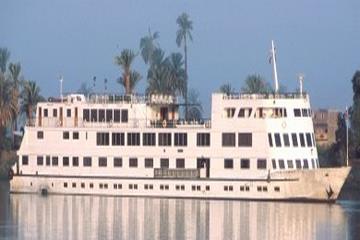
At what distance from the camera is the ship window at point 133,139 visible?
89.1 metres

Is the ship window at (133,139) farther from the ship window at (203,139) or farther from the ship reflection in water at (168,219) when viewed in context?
the ship window at (203,139)

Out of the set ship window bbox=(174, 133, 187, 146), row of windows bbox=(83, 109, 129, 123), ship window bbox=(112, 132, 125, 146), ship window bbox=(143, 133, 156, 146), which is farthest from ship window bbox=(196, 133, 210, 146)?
row of windows bbox=(83, 109, 129, 123)

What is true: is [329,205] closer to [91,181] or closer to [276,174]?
[276,174]

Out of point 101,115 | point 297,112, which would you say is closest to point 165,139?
point 101,115

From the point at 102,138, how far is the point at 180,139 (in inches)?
196

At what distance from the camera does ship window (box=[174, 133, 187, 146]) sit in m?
88.1

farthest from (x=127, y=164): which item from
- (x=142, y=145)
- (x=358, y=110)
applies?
(x=358, y=110)

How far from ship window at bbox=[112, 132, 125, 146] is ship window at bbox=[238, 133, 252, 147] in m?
7.33

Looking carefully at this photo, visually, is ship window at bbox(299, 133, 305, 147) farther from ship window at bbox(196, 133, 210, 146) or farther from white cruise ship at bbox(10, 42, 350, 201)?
ship window at bbox(196, 133, 210, 146)

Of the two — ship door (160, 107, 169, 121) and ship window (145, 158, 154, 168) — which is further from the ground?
ship door (160, 107, 169, 121)

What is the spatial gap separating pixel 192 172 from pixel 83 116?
7.97 meters

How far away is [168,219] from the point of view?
7206 centimetres

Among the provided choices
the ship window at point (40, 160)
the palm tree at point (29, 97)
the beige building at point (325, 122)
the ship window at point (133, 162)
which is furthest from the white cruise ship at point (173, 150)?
the beige building at point (325, 122)

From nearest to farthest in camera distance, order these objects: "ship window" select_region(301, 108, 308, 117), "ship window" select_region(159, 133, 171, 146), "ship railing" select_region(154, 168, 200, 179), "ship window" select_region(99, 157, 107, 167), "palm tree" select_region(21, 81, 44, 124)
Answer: "ship window" select_region(301, 108, 308, 117) < "ship railing" select_region(154, 168, 200, 179) < "ship window" select_region(159, 133, 171, 146) < "ship window" select_region(99, 157, 107, 167) < "palm tree" select_region(21, 81, 44, 124)
